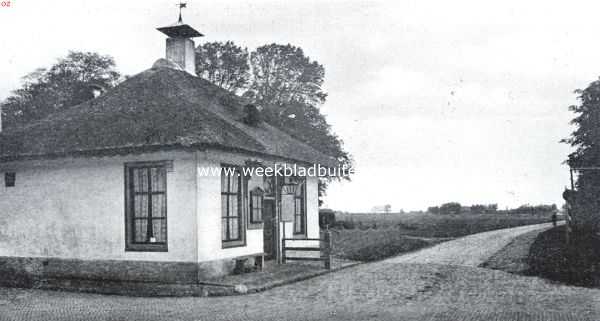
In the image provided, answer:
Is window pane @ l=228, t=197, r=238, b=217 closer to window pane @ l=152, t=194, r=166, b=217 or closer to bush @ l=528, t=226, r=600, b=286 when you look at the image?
window pane @ l=152, t=194, r=166, b=217

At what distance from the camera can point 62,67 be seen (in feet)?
120

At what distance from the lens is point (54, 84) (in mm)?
35750

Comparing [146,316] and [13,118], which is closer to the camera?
[146,316]

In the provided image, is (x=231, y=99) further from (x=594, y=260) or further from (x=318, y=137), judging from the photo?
(x=318, y=137)

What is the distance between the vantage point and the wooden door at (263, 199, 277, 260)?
18.1m

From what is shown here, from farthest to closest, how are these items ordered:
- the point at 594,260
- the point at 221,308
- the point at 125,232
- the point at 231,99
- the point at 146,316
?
the point at 231,99, the point at 594,260, the point at 125,232, the point at 221,308, the point at 146,316

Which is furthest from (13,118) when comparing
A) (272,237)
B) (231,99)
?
(272,237)

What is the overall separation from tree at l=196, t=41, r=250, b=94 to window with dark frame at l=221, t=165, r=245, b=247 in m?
20.0

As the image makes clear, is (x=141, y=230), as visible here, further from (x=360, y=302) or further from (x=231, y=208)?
(x=360, y=302)

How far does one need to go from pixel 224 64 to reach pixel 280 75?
3.23 m

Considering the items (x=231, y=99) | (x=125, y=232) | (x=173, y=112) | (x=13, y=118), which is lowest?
(x=125, y=232)

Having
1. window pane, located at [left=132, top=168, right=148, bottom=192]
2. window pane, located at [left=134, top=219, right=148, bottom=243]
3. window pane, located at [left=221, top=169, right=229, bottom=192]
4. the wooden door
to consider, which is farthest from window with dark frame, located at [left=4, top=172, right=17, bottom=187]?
the wooden door

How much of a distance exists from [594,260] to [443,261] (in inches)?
165

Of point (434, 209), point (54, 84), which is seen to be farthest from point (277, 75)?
point (434, 209)
